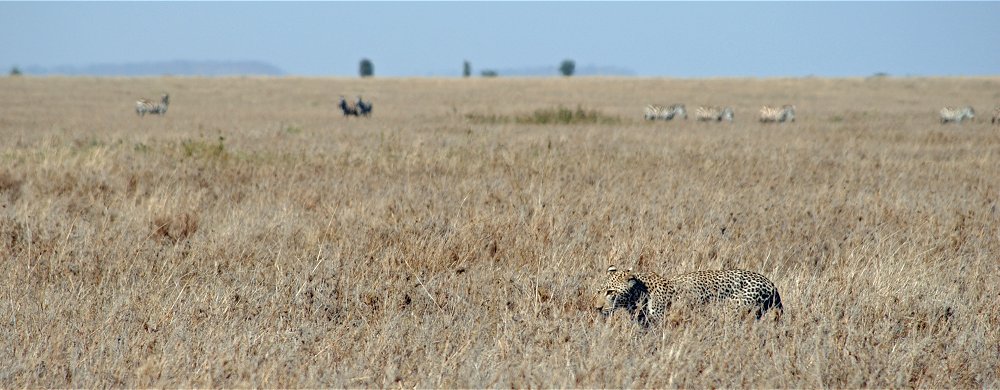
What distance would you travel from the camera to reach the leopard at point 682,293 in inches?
187

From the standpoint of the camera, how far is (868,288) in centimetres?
554

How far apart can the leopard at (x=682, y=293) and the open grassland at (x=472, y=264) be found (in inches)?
4.6

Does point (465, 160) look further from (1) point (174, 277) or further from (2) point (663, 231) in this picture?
(1) point (174, 277)

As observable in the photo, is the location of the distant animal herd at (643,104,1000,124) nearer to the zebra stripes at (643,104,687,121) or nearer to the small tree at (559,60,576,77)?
the zebra stripes at (643,104,687,121)

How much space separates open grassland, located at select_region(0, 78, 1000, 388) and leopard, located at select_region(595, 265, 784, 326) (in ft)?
0.38

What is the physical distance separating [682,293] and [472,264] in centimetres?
181

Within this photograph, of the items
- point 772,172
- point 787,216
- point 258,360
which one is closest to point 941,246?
point 787,216

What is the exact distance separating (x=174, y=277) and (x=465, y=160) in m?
6.86

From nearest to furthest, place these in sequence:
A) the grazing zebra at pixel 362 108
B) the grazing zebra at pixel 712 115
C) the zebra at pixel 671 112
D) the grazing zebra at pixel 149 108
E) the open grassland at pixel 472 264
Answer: the open grassland at pixel 472 264 → the grazing zebra at pixel 149 108 → the grazing zebra at pixel 362 108 → the grazing zebra at pixel 712 115 → the zebra at pixel 671 112

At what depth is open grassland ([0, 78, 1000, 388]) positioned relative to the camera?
4.13 metres

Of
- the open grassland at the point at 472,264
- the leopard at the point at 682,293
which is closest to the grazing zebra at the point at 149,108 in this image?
the open grassland at the point at 472,264

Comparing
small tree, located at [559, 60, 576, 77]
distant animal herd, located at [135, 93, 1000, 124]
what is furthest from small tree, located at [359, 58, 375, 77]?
distant animal herd, located at [135, 93, 1000, 124]

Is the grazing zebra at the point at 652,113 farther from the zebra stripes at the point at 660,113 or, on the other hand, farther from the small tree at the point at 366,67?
the small tree at the point at 366,67

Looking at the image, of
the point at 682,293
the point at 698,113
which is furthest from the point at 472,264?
the point at 698,113
